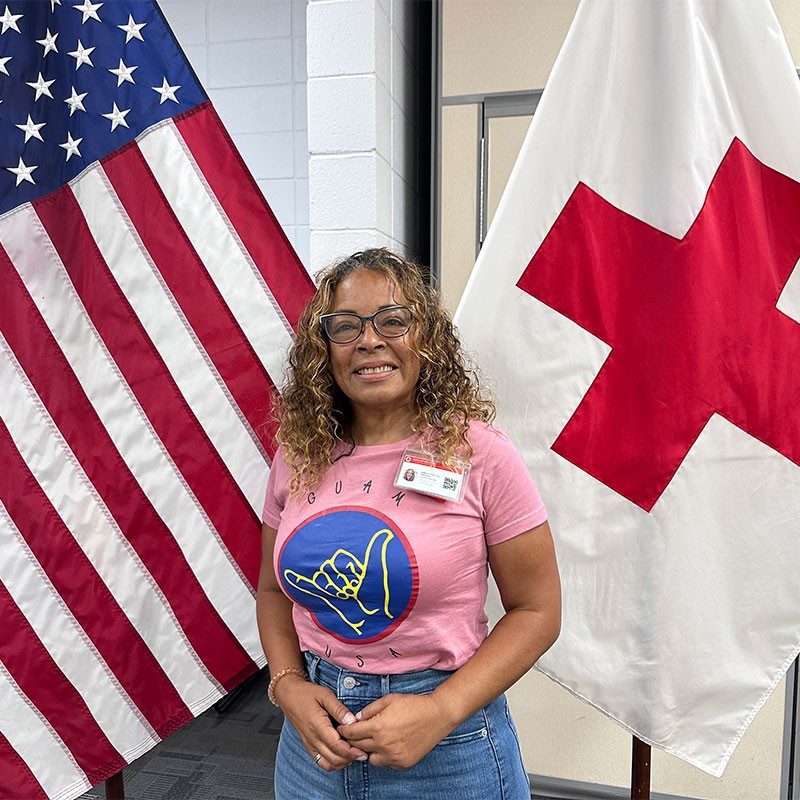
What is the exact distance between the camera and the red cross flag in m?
0.96

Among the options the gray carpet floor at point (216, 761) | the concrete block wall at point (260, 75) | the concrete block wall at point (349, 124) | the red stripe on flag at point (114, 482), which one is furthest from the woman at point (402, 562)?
the concrete block wall at point (260, 75)

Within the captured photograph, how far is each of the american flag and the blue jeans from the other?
386mm

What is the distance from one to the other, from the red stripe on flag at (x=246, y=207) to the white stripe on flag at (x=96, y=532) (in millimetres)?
438

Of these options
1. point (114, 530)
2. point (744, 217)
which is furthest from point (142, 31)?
point (744, 217)

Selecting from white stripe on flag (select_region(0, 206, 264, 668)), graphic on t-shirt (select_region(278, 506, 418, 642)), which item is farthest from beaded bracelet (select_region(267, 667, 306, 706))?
white stripe on flag (select_region(0, 206, 264, 668))

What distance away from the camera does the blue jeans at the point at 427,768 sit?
0.87 metres

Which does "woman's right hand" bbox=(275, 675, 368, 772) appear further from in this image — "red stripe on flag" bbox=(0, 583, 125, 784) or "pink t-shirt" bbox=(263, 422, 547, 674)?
"red stripe on flag" bbox=(0, 583, 125, 784)

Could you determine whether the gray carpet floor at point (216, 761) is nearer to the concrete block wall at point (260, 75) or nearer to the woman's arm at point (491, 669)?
the woman's arm at point (491, 669)

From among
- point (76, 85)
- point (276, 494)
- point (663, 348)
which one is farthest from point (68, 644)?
point (663, 348)

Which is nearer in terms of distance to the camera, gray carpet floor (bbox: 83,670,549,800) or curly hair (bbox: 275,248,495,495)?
curly hair (bbox: 275,248,495,495)

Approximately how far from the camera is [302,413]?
0.96 metres

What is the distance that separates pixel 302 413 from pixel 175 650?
1.75 ft

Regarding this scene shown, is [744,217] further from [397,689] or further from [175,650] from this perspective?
[175,650]

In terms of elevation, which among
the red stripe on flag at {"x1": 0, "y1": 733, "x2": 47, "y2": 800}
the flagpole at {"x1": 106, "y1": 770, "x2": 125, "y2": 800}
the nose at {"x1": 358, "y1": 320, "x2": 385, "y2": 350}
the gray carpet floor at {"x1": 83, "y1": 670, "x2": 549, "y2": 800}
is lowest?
the gray carpet floor at {"x1": 83, "y1": 670, "x2": 549, "y2": 800}
